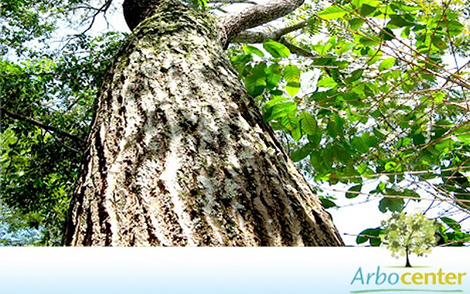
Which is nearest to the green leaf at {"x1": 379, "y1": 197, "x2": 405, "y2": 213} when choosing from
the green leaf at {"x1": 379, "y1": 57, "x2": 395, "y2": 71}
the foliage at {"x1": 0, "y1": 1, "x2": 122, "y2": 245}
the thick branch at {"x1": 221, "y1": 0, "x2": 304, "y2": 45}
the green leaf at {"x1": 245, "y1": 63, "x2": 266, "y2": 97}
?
the green leaf at {"x1": 379, "y1": 57, "x2": 395, "y2": 71}

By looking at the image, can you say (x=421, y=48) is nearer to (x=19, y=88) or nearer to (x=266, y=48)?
(x=266, y=48)

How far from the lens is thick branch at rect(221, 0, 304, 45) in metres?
2.29

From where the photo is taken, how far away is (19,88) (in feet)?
11.4

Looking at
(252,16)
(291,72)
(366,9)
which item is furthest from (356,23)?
(252,16)

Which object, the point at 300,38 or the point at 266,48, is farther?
the point at 300,38

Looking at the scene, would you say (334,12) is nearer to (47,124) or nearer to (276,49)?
(276,49)

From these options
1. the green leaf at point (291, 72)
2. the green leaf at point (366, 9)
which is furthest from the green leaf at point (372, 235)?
the green leaf at point (366, 9)

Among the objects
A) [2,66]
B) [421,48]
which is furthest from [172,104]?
[2,66]

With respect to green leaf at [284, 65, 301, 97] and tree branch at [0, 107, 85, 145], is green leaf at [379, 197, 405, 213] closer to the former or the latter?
green leaf at [284, 65, 301, 97]

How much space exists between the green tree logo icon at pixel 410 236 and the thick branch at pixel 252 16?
161cm

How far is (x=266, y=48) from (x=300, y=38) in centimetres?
375

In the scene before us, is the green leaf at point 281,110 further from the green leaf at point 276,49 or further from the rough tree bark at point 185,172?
the green leaf at point 276,49

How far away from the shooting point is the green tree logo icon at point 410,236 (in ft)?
2.02

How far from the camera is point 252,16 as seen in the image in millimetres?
2605
